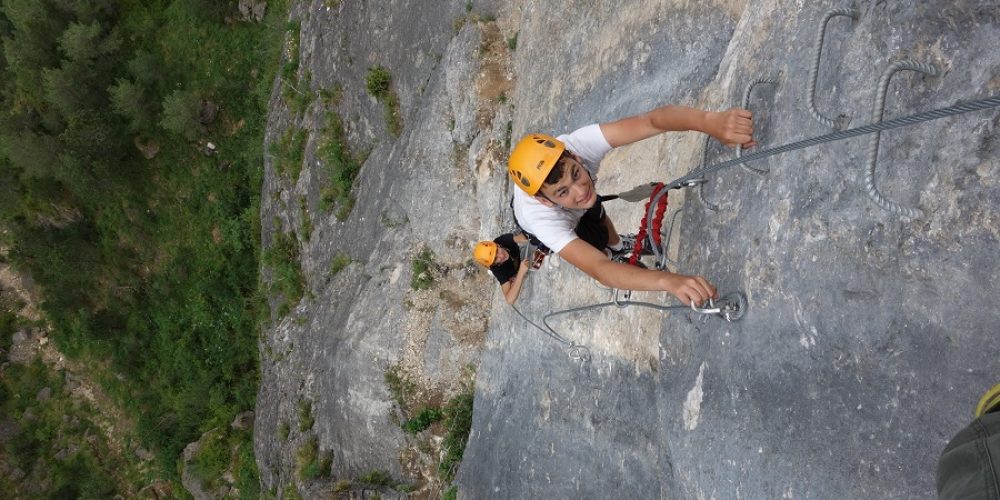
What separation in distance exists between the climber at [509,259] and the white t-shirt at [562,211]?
1667 millimetres

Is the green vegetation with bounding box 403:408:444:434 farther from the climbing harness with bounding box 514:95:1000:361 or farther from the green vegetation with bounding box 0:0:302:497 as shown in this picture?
the green vegetation with bounding box 0:0:302:497

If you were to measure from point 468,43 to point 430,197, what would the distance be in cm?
199

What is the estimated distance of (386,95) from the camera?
9289 mm

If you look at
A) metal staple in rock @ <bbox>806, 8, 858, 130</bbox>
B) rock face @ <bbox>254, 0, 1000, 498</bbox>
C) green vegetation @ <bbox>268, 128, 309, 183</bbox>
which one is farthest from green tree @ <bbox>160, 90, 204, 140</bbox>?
metal staple in rock @ <bbox>806, 8, 858, 130</bbox>

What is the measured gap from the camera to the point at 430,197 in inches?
314

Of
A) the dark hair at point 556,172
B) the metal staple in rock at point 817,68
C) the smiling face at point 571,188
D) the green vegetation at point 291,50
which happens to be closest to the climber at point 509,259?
the smiling face at point 571,188

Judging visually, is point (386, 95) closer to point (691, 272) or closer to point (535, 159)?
point (535, 159)

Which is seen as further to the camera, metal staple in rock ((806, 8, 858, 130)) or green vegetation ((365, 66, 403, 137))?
green vegetation ((365, 66, 403, 137))

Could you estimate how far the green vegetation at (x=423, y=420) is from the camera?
732 centimetres

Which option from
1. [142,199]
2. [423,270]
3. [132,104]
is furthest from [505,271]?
[142,199]

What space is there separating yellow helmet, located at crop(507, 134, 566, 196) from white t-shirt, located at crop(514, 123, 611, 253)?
0.23 metres

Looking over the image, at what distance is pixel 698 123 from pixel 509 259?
9.71 feet

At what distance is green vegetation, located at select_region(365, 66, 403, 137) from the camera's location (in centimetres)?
912

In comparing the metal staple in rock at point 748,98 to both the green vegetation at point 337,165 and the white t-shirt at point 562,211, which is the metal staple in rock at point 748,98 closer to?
the white t-shirt at point 562,211
